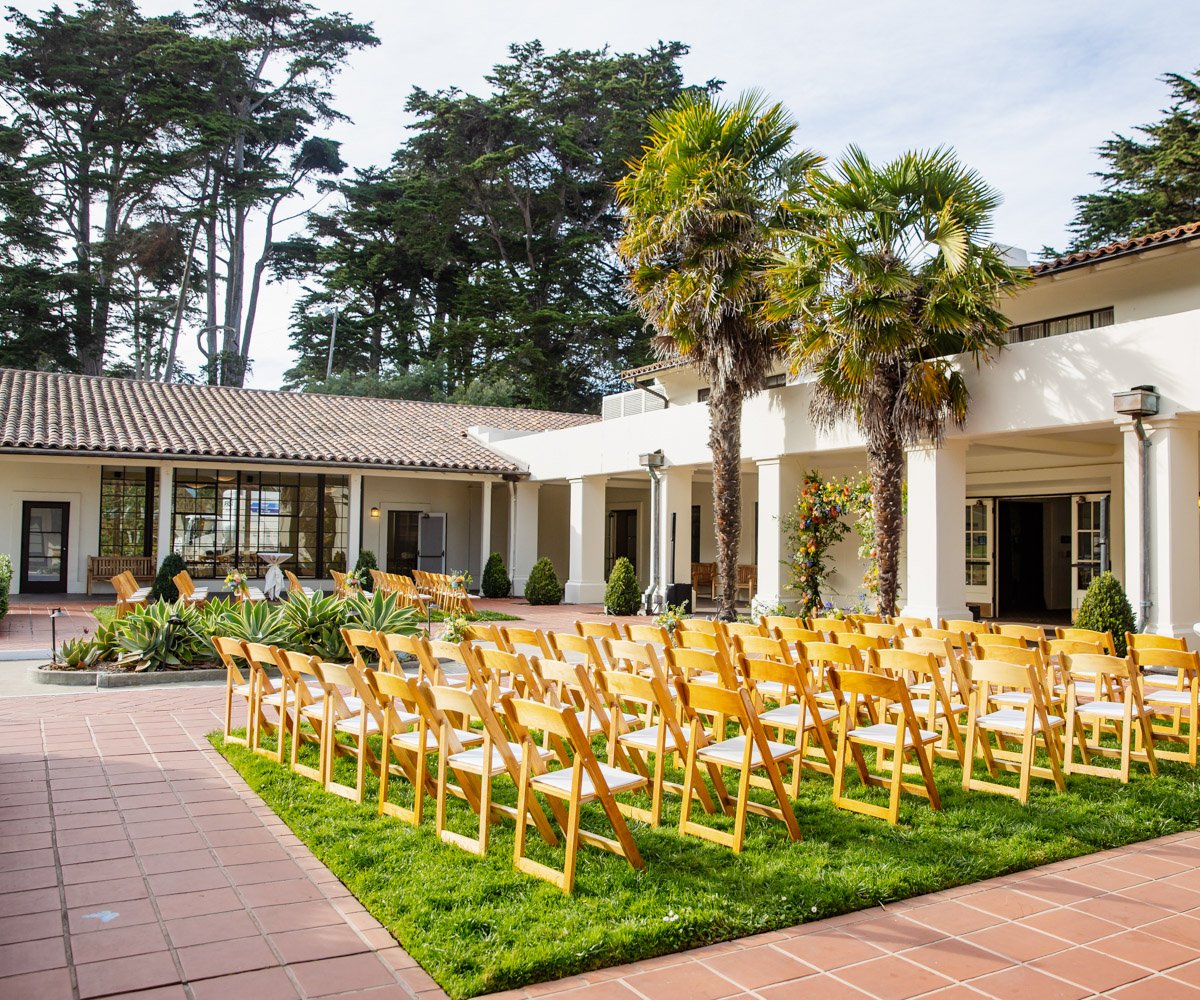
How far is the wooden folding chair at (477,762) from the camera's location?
13.9ft

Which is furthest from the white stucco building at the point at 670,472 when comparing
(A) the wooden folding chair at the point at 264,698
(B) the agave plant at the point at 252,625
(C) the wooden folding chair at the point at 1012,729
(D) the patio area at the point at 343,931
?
(A) the wooden folding chair at the point at 264,698

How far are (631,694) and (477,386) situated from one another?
30031 mm

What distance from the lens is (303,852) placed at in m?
4.59

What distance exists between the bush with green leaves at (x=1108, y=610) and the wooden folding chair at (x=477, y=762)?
26.3 ft

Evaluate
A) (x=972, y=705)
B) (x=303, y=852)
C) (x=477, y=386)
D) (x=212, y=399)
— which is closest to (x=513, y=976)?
(x=303, y=852)

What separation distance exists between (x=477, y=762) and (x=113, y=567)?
61.9ft

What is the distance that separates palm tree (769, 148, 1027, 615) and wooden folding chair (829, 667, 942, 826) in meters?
7.33

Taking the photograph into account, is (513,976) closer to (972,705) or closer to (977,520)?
(972,705)

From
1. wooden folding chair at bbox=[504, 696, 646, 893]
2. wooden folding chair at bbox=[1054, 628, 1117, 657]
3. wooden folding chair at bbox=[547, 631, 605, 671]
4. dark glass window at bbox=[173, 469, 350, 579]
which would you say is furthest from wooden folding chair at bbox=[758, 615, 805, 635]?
dark glass window at bbox=[173, 469, 350, 579]

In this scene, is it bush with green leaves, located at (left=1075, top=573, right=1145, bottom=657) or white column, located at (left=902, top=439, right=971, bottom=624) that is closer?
bush with green leaves, located at (left=1075, top=573, right=1145, bottom=657)

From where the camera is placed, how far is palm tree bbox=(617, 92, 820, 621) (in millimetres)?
14570

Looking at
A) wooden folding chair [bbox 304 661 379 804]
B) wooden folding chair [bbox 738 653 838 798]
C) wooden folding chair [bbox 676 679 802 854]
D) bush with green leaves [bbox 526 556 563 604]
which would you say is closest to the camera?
wooden folding chair [bbox 676 679 802 854]

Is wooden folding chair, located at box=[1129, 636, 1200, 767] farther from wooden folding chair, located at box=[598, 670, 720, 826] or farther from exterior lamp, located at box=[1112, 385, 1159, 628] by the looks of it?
exterior lamp, located at box=[1112, 385, 1159, 628]

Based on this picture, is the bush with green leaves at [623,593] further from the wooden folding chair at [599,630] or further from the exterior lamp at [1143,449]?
the wooden folding chair at [599,630]
